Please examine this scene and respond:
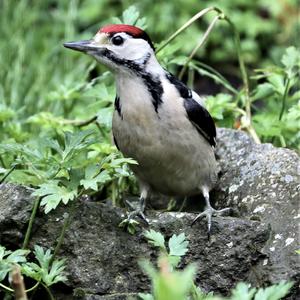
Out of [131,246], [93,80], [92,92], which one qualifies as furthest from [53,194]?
[93,80]

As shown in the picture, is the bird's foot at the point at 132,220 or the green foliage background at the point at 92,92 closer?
the green foliage background at the point at 92,92

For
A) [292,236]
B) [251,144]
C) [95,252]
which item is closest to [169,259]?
[95,252]

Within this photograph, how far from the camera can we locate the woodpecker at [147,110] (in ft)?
14.8

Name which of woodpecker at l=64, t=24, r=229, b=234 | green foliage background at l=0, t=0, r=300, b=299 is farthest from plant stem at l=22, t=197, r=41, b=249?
woodpecker at l=64, t=24, r=229, b=234

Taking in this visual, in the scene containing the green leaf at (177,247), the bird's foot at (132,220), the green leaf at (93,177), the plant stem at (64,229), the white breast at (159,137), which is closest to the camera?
the green leaf at (177,247)

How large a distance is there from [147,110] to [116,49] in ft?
1.20

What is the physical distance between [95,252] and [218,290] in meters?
0.62

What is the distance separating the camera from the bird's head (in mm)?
4539

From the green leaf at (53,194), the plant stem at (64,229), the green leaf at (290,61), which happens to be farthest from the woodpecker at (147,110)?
the green leaf at (290,61)

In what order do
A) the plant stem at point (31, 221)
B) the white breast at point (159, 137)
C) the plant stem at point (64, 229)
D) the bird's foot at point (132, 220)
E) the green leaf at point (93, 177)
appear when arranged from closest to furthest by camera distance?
the green leaf at point (93, 177) → the plant stem at point (64, 229) → the plant stem at point (31, 221) → the bird's foot at point (132, 220) → the white breast at point (159, 137)

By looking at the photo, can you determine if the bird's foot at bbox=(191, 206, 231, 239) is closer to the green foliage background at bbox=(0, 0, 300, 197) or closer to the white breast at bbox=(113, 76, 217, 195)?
the white breast at bbox=(113, 76, 217, 195)

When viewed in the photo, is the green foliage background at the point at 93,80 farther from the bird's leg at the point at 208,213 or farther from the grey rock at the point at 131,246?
the bird's leg at the point at 208,213

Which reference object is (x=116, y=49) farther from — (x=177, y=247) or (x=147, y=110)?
(x=177, y=247)

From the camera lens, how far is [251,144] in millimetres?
5172
